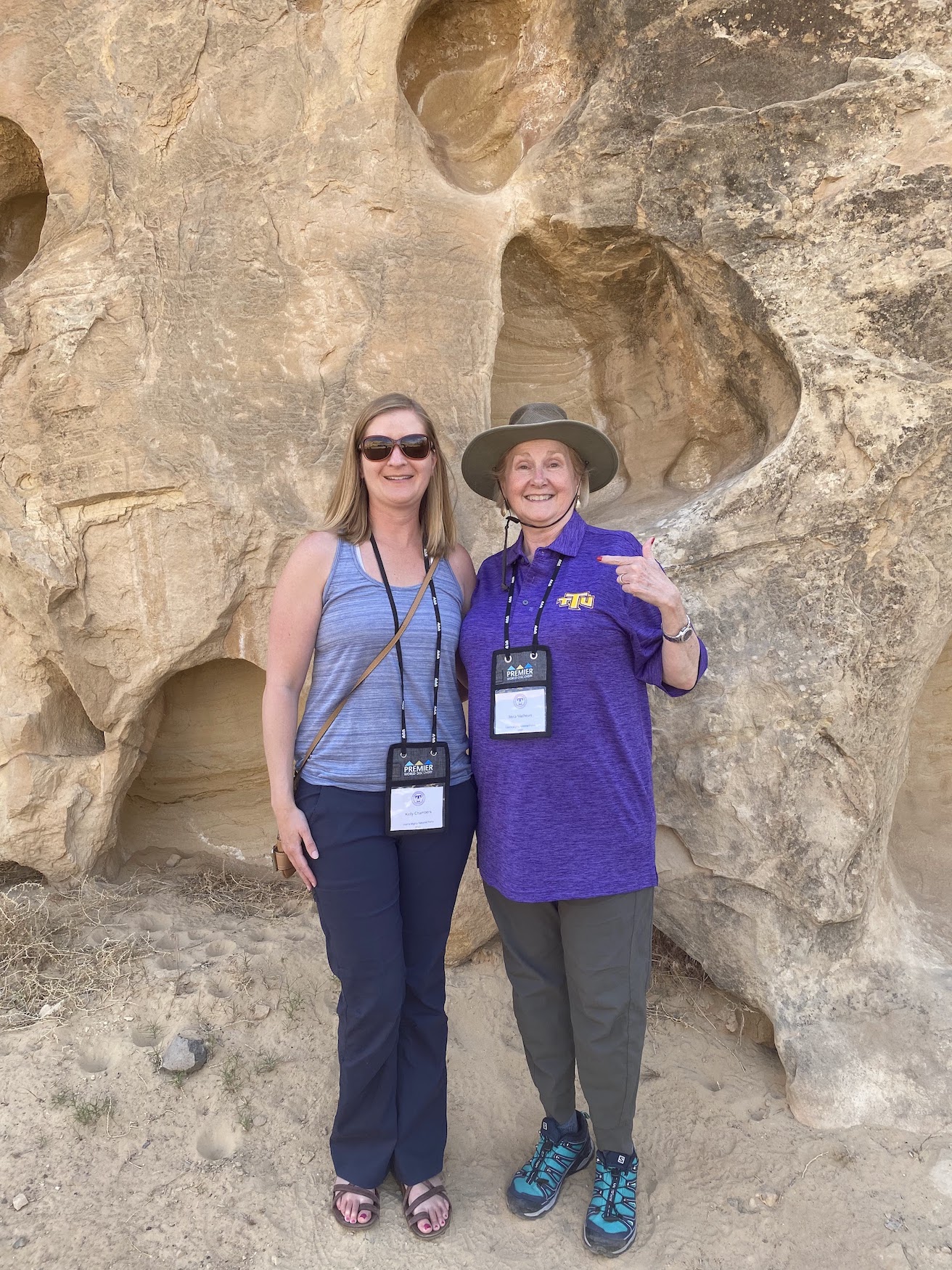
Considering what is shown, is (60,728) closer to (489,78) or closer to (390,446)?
(390,446)

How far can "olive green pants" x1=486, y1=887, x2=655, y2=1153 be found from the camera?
2232 millimetres

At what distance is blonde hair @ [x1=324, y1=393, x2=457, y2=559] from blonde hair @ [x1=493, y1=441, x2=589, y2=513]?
16cm

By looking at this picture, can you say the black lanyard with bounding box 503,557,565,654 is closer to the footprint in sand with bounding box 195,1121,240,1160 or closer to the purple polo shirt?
the purple polo shirt

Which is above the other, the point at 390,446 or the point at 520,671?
the point at 390,446

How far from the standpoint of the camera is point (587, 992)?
2248 mm

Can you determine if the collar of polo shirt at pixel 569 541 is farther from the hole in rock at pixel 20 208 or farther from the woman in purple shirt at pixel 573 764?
the hole in rock at pixel 20 208

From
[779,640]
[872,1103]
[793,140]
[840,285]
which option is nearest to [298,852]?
[779,640]

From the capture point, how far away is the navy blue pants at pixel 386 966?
220cm

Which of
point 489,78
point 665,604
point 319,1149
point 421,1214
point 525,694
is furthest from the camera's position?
point 489,78

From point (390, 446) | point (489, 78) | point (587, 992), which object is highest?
point (489, 78)

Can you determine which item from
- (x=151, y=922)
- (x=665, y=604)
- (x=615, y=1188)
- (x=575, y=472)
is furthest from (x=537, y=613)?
(x=151, y=922)

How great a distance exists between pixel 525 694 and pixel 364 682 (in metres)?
0.39

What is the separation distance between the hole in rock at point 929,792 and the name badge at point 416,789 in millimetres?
2481

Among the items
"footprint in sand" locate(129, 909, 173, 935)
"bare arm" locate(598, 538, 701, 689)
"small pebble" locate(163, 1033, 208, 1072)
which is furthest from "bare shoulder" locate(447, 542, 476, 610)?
"footprint in sand" locate(129, 909, 173, 935)
